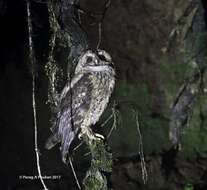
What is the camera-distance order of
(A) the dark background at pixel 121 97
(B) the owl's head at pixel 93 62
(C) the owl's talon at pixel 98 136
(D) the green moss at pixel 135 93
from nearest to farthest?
(B) the owl's head at pixel 93 62
(C) the owl's talon at pixel 98 136
(A) the dark background at pixel 121 97
(D) the green moss at pixel 135 93

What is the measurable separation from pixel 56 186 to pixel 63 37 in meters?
2.77

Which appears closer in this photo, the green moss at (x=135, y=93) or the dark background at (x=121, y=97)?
the dark background at (x=121, y=97)

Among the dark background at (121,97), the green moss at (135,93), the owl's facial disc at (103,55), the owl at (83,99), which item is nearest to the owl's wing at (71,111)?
the owl at (83,99)

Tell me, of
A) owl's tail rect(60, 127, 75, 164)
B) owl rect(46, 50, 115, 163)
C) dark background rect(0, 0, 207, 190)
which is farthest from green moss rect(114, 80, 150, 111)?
owl's tail rect(60, 127, 75, 164)

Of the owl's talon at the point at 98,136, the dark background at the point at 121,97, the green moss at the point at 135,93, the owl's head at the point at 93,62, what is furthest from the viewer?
the green moss at the point at 135,93

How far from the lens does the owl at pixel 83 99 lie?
3773 mm

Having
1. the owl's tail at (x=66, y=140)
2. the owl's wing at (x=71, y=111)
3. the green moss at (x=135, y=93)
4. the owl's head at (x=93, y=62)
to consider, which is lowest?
the green moss at (x=135, y=93)

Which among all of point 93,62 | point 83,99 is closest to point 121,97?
point 83,99

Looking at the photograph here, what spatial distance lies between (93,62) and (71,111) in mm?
424

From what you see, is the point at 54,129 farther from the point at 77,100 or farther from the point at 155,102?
the point at 155,102

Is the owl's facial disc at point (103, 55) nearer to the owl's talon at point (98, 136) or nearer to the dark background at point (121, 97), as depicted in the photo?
the owl's talon at point (98, 136)

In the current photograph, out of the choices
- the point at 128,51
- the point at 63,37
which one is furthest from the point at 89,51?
the point at 128,51

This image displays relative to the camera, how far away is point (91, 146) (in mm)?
3648

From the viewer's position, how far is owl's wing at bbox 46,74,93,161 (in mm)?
3785
